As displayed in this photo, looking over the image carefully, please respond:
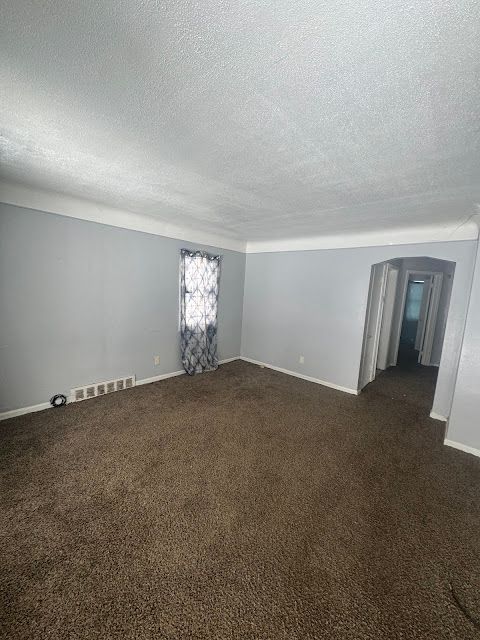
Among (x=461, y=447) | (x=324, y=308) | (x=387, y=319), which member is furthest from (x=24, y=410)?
(x=387, y=319)

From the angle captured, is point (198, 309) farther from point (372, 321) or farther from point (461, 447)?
point (461, 447)

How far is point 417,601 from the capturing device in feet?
4.17

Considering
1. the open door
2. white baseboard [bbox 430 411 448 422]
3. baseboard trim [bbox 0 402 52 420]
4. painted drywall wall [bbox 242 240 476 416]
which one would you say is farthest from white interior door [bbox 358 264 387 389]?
baseboard trim [bbox 0 402 52 420]

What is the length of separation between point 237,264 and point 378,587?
4.34 meters

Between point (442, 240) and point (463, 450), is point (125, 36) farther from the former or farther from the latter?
point (463, 450)

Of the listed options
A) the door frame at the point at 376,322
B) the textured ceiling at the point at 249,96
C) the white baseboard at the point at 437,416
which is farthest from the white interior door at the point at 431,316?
the textured ceiling at the point at 249,96

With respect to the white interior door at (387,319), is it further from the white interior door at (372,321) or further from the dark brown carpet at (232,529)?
the dark brown carpet at (232,529)

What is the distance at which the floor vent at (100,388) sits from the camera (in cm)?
309

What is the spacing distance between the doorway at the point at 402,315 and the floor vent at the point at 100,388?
342cm

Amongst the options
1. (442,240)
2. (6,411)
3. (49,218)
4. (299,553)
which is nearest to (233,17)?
(299,553)

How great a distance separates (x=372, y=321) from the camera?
13.1ft

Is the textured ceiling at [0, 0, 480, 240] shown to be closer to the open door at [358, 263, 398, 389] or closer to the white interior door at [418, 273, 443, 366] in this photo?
the open door at [358, 263, 398, 389]

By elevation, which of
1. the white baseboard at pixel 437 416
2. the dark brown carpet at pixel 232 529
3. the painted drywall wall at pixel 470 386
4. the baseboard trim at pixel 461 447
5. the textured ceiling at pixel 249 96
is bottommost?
the dark brown carpet at pixel 232 529

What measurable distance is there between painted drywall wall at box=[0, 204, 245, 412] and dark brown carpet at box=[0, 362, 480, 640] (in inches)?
20.8
